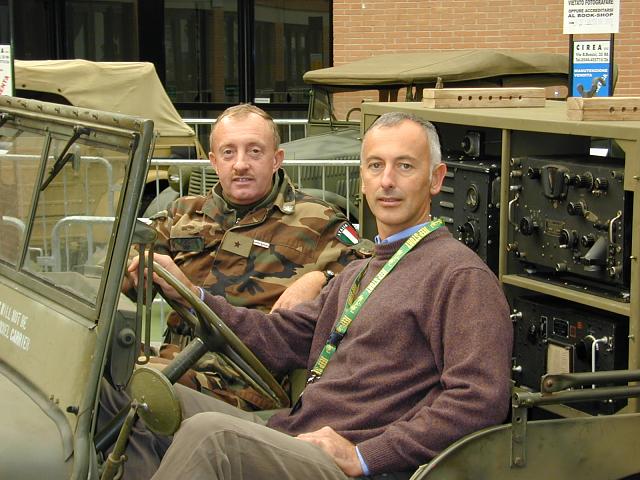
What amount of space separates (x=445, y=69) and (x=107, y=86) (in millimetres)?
3494

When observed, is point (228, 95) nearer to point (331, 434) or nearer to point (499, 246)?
point (499, 246)

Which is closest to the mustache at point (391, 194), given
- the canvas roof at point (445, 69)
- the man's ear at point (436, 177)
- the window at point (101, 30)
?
the man's ear at point (436, 177)

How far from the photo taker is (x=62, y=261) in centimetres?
324

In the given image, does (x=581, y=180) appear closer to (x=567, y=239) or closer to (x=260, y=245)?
(x=567, y=239)

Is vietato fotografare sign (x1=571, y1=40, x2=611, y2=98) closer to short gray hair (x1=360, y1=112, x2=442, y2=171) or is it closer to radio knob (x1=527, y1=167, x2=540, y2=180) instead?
radio knob (x1=527, y1=167, x2=540, y2=180)

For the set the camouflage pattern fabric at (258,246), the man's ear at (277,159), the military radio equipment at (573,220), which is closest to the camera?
the military radio equipment at (573,220)

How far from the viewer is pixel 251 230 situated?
4.51 meters

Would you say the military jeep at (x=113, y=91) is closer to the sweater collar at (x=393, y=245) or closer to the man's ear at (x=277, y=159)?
the man's ear at (x=277, y=159)

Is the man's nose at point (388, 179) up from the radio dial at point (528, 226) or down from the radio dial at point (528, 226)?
up

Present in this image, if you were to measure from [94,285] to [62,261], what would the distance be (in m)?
0.27

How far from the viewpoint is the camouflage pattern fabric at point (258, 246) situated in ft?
14.6

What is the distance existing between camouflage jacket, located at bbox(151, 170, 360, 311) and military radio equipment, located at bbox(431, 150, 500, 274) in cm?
40

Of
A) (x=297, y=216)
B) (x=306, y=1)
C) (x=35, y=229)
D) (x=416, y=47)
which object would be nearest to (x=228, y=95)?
(x=306, y=1)

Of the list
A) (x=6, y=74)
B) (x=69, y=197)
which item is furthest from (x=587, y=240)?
(x=6, y=74)
